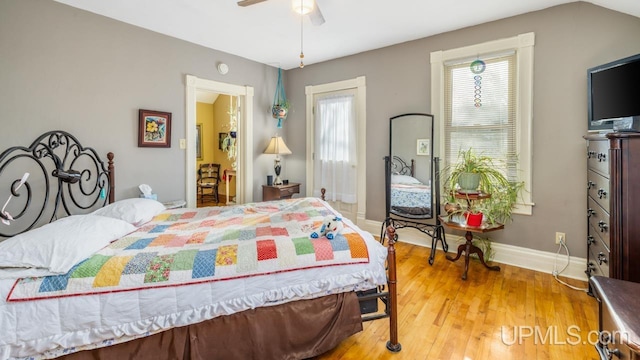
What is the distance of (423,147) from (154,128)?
3.06 meters

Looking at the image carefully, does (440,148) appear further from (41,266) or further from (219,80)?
(41,266)

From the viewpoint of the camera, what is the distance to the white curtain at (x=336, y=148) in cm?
414

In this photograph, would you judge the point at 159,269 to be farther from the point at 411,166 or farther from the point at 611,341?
the point at 411,166

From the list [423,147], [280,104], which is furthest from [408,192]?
[280,104]

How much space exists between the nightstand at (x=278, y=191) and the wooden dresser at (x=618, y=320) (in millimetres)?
3496

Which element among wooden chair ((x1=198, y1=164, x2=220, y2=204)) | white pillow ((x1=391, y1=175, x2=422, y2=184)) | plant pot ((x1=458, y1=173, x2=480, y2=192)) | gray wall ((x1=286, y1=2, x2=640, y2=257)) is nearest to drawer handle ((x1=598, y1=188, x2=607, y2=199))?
gray wall ((x1=286, y1=2, x2=640, y2=257))

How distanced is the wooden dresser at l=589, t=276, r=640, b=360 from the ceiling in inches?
93.2

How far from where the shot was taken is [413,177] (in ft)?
11.5

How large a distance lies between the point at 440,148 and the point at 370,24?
1.56 meters

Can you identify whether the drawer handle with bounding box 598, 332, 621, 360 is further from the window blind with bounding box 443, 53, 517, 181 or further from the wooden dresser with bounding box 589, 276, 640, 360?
the window blind with bounding box 443, 53, 517, 181

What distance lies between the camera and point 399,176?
11.8 ft

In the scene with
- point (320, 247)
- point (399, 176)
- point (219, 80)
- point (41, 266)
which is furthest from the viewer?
point (219, 80)

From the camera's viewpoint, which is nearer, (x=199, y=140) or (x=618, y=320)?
(x=618, y=320)

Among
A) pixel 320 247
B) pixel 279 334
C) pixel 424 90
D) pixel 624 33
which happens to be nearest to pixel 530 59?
pixel 624 33
